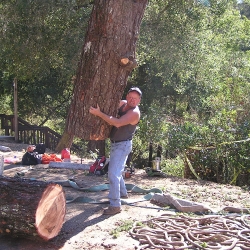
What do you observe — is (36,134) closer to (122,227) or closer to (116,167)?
(116,167)

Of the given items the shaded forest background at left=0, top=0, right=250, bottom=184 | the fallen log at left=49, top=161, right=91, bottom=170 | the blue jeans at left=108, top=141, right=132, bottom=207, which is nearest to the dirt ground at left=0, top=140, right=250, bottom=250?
the fallen log at left=49, top=161, right=91, bottom=170

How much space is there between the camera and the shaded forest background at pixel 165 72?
8.99 m

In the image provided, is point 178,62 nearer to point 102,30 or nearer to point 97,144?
point 97,144

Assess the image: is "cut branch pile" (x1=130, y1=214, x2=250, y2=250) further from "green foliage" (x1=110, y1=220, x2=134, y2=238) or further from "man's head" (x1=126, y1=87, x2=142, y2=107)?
"man's head" (x1=126, y1=87, x2=142, y2=107)

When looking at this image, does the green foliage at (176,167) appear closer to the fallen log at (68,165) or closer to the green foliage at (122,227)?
the fallen log at (68,165)

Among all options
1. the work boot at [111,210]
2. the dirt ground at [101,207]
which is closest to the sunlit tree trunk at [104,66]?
the work boot at [111,210]

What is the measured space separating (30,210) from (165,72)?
9.73m

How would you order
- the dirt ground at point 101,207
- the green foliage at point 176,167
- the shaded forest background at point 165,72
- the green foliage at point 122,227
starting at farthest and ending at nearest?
the green foliage at point 176,167
the shaded forest background at point 165,72
the green foliage at point 122,227
the dirt ground at point 101,207

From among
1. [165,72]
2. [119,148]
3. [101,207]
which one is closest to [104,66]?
[119,148]

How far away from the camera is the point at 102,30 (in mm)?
5242

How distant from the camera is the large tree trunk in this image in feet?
16.9

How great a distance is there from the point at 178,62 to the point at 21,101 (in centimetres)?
798

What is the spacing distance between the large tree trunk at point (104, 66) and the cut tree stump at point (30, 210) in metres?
1.14

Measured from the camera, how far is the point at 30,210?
402 centimetres
